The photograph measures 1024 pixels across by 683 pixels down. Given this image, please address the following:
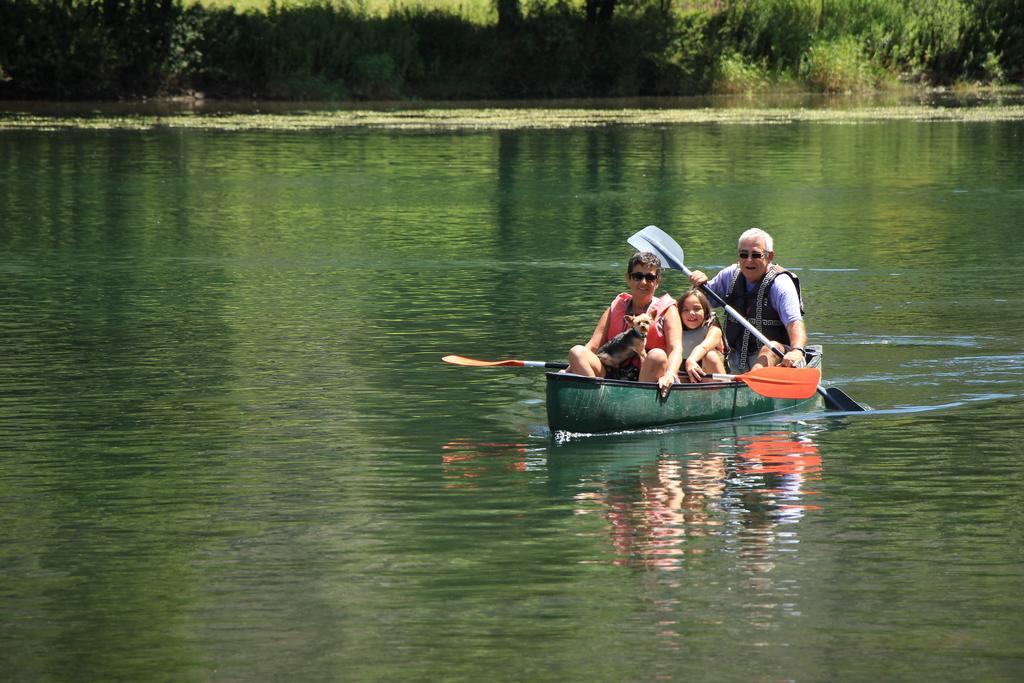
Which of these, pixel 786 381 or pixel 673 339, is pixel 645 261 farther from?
pixel 786 381

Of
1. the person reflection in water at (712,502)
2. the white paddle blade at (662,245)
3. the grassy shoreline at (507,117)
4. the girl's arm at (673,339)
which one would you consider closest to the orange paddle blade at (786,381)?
the person reflection in water at (712,502)

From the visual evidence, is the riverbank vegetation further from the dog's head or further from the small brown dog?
the dog's head

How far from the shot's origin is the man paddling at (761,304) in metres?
13.2

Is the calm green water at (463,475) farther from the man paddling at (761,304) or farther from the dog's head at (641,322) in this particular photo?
the dog's head at (641,322)

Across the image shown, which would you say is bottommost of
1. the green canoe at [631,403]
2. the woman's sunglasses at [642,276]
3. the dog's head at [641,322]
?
the green canoe at [631,403]

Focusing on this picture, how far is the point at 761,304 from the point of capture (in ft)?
44.4

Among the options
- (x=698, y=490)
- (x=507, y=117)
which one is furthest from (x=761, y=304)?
(x=507, y=117)

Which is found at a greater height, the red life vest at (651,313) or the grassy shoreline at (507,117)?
the grassy shoreline at (507,117)

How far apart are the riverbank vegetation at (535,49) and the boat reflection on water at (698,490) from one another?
1738 inches

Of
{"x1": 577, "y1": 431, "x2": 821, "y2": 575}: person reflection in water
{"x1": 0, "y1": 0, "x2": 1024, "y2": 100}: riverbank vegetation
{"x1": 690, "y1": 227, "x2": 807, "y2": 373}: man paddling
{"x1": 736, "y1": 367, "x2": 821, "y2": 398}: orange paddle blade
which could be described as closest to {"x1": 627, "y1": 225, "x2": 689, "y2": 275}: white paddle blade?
{"x1": 690, "y1": 227, "x2": 807, "y2": 373}: man paddling

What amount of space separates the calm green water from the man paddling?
22.3 inches

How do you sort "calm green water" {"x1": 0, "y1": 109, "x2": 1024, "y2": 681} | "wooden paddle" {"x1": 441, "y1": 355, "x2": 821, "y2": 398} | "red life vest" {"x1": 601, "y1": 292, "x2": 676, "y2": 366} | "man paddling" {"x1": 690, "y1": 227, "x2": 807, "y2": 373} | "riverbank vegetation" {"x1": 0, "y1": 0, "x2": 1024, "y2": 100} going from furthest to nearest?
"riverbank vegetation" {"x1": 0, "y1": 0, "x2": 1024, "y2": 100}, "man paddling" {"x1": 690, "y1": 227, "x2": 807, "y2": 373}, "wooden paddle" {"x1": 441, "y1": 355, "x2": 821, "y2": 398}, "red life vest" {"x1": 601, "y1": 292, "x2": 676, "y2": 366}, "calm green water" {"x1": 0, "y1": 109, "x2": 1024, "y2": 681}

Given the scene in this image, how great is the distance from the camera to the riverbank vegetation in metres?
55.0

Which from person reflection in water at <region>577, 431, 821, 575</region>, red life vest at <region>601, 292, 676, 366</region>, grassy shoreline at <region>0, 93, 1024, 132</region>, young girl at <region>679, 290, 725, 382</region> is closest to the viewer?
person reflection in water at <region>577, 431, 821, 575</region>
